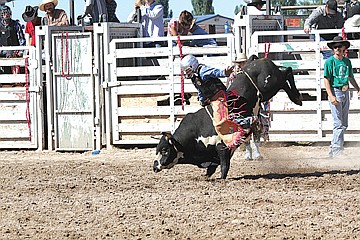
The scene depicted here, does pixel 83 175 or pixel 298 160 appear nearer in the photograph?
pixel 83 175

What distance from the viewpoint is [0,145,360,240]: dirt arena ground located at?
6727 millimetres

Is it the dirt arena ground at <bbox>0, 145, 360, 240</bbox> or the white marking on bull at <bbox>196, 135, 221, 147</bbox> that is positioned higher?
the white marking on bull at <bbox>196, 135, 221, 147</bbox>

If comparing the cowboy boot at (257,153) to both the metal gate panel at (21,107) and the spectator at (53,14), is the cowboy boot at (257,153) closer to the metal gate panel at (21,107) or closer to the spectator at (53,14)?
the metal gate panel at (21,107)

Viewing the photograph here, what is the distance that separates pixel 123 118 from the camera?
13625mm

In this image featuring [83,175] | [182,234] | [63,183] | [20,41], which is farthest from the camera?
[20,41]

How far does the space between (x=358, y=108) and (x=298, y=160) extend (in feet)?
5.58

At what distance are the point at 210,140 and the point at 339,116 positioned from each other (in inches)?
101

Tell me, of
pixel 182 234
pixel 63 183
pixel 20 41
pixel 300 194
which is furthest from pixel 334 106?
pixel 20 41

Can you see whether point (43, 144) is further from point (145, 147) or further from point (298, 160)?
point (298, 160)

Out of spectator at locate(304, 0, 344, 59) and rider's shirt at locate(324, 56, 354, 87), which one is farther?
spectator at locate(304, 0, 344, 59)

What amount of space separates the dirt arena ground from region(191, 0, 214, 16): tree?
259 ft

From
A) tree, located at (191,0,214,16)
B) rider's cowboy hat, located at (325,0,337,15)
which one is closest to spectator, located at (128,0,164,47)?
rider's cowboy hat, located at (325,0,337,15)

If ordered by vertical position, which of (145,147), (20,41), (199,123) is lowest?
(145,147)

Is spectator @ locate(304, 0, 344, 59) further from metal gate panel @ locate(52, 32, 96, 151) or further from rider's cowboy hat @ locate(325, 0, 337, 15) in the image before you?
metal gate panel @ locate(52, 32, 96, 151)
